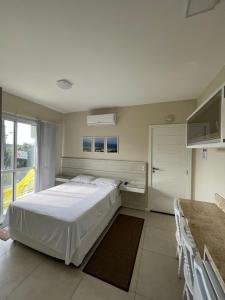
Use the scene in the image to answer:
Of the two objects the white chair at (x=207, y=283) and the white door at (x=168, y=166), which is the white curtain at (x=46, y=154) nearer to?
the white door at (x=168, y=166)

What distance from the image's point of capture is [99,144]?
3756mm

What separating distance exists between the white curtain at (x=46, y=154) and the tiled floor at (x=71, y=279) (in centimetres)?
157

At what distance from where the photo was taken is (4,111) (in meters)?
2.64

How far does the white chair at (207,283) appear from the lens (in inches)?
27.2

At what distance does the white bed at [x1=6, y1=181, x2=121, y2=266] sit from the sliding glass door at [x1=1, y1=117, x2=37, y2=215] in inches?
38.0

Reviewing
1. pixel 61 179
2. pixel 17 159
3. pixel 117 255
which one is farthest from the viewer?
pixel 61 179

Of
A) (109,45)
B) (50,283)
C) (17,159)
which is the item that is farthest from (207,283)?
(17,159)

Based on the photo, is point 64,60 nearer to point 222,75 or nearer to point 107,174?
point 222,75

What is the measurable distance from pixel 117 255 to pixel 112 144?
2306 mm

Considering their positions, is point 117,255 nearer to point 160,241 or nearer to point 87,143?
point 160,241

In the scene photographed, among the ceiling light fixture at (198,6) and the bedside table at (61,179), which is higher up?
the ceiling light fixture at (198,6)

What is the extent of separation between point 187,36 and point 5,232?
3618mm

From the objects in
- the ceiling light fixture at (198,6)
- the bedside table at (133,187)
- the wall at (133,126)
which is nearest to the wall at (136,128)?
the wall at (133,126)

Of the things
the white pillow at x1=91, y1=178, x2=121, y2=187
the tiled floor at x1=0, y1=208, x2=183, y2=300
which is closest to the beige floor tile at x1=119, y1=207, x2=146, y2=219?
the white pillow at x1=91, y1=178, x2=121, y2=187
